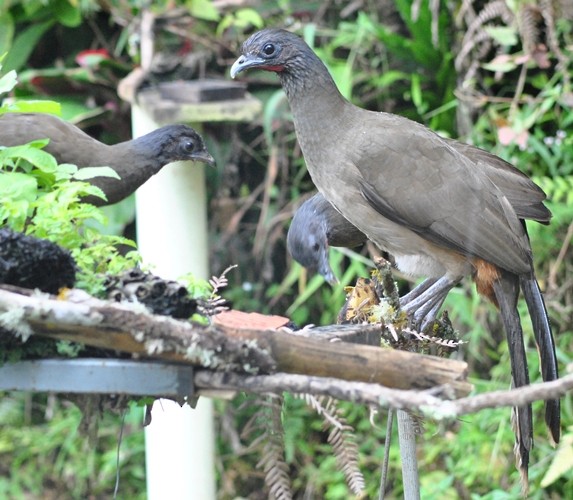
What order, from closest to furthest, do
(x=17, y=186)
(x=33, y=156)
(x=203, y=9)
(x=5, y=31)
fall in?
(x=17, y=186)
(x=33, y=156)
(x=203, y=9)
(x=5, y=31)

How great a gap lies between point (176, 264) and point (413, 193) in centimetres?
146

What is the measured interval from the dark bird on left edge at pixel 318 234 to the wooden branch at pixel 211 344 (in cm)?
167

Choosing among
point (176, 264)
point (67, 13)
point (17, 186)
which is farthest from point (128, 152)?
point (67, 13)

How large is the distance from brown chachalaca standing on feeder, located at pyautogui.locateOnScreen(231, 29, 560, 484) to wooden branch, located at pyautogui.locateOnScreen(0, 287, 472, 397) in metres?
1.16

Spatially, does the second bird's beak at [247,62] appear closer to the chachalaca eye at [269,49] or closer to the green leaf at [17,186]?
the chachalaca eye at [269,49]

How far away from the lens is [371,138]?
2.85 m

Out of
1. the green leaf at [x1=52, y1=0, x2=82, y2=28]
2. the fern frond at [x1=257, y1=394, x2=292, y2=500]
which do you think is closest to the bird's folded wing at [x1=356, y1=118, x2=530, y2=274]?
the fern frond at [x1=257, y1=394, x2=292, y2=500]

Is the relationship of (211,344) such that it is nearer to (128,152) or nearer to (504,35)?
(128,152)

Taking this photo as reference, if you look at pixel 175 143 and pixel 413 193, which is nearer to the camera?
pixel 413 193

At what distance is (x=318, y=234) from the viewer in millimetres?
3367

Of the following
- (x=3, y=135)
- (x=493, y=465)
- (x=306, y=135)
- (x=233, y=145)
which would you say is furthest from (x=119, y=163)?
(x=493, y=465)

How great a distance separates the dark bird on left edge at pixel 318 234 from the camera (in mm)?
3340

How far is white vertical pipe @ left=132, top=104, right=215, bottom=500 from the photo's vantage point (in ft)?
13.1

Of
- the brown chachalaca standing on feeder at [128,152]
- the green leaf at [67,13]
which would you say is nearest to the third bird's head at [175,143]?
the brown chachalaca standing on feeder at [128,152]
